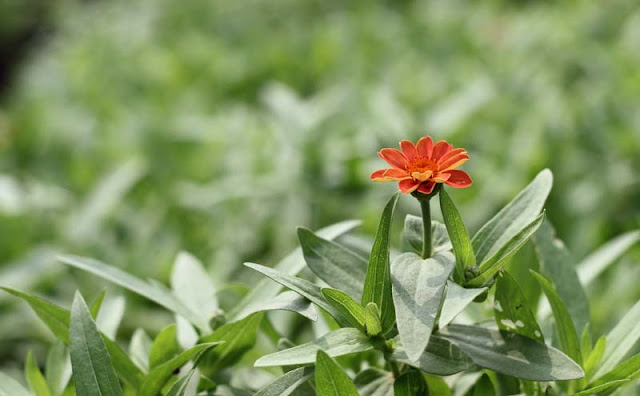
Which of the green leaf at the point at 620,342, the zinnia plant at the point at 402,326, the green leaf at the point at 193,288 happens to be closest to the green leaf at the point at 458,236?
the zinnia plant at the point at 402,326

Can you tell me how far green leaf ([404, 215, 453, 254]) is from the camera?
0.92 metres

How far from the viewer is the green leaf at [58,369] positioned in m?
1.07

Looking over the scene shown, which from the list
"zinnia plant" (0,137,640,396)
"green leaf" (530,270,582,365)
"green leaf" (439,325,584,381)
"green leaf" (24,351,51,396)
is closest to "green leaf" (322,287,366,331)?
"zinnia plant" (0,137,640,396)

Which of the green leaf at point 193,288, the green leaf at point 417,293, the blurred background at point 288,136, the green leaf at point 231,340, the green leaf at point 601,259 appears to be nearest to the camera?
the green leaf at point 417,293

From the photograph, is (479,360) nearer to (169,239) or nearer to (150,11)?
(169,239)

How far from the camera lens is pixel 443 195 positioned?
0.85 m

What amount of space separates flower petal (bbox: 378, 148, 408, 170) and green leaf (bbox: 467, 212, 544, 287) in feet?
0.50

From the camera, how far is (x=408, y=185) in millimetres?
792

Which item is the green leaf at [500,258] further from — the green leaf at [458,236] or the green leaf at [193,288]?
the green leaf at [193,288]

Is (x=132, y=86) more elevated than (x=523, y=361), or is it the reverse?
(x=132, y=86)

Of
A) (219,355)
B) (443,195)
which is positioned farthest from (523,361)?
(219,355)

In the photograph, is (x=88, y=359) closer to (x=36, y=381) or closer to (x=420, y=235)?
(x=36, y=381)

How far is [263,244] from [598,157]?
972 millimetres

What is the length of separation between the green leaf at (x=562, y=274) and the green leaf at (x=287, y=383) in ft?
1.35
